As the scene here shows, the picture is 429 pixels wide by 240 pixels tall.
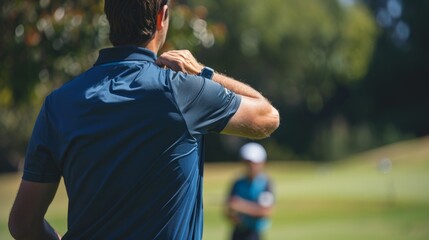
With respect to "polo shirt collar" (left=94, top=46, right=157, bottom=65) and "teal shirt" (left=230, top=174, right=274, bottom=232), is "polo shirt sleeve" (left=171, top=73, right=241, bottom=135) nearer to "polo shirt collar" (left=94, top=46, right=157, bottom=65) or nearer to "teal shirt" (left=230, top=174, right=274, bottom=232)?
"polo shirt collar" (left=94, top=46, right=157, bottom=65)

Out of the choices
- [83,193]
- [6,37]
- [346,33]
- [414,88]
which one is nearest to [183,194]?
[83,193]

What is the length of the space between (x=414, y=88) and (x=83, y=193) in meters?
57.0

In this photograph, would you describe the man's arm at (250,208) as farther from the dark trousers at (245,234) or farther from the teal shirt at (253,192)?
the dark trousers at (245,234)

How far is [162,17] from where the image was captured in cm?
318

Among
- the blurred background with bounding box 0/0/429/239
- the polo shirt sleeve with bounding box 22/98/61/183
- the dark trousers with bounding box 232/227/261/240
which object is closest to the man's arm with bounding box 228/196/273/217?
the dark trousers with bounding box 232/227/261/240

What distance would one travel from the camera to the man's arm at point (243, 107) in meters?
3.21

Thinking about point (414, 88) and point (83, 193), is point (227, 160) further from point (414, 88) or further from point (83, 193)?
point (83, 193)

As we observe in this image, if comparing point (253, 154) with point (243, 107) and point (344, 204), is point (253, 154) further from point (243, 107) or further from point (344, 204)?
point (344, 204)

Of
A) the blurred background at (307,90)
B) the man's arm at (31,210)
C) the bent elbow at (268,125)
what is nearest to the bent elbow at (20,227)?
the man's arm at (31,210)

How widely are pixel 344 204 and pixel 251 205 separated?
1402cm

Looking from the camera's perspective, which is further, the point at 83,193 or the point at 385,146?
the point at 385,146

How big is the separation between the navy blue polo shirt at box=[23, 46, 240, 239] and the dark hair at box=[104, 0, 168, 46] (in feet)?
0.53

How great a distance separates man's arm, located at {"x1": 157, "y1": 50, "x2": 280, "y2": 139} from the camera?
10.5ft

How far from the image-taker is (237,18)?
45.0m
